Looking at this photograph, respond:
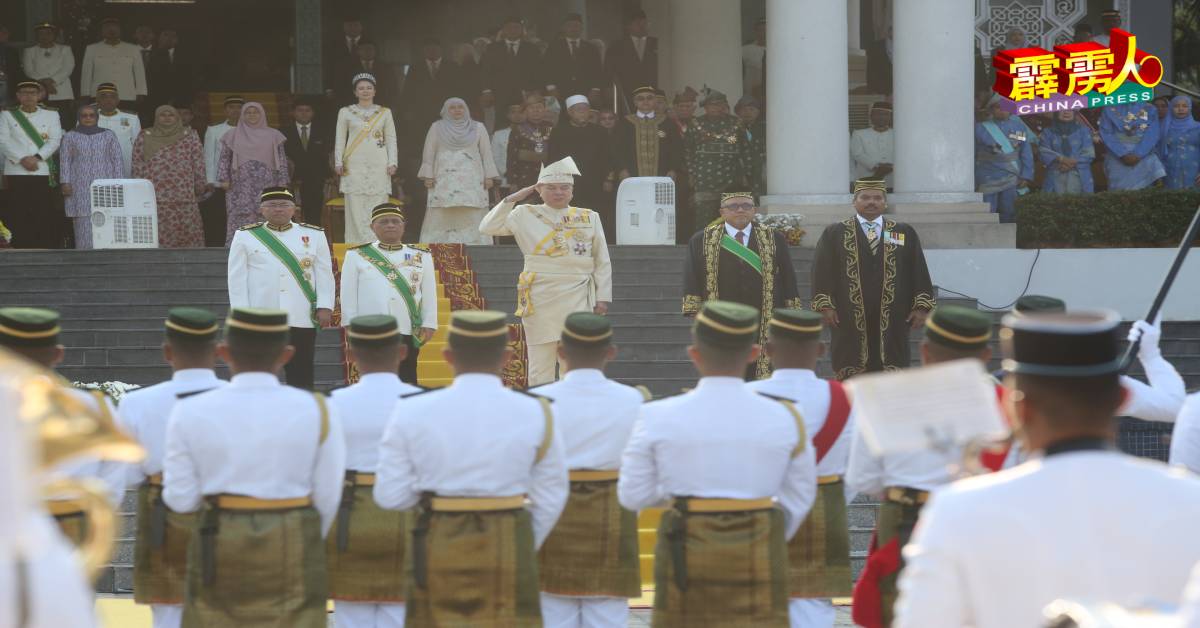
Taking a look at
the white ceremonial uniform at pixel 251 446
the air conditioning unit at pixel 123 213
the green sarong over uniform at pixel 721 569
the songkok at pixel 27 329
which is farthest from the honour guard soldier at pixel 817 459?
the air conditioning unit at pixel 123 213

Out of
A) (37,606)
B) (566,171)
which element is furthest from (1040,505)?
(566,171)

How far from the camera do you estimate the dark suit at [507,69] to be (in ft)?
62.0

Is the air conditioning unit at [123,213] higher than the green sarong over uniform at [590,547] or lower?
higher

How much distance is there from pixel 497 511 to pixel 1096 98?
1452 centimetres

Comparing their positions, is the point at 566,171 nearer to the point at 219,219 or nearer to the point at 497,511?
the point at 497,511

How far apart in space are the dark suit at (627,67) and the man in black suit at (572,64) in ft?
0.57

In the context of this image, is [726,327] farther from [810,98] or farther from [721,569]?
[810,98]

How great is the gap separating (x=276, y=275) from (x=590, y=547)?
497 cm

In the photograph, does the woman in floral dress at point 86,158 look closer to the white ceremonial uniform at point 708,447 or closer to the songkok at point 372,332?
the songkok at point 372,332

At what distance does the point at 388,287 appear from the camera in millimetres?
11023

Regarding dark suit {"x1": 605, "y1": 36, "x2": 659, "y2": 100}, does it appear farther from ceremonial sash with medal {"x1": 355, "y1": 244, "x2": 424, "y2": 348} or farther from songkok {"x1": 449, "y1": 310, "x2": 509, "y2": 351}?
songkok {"x1": 449, "y1": 310, "x2": 509, "y2": 351}

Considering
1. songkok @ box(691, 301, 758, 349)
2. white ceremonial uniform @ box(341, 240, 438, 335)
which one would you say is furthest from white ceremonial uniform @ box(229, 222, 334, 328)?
songkok @ box(691, 301, 758, 349)

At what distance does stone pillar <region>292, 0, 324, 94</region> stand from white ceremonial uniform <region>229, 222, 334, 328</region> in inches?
487

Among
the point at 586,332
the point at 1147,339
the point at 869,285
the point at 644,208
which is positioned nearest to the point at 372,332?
the point at 586,332
